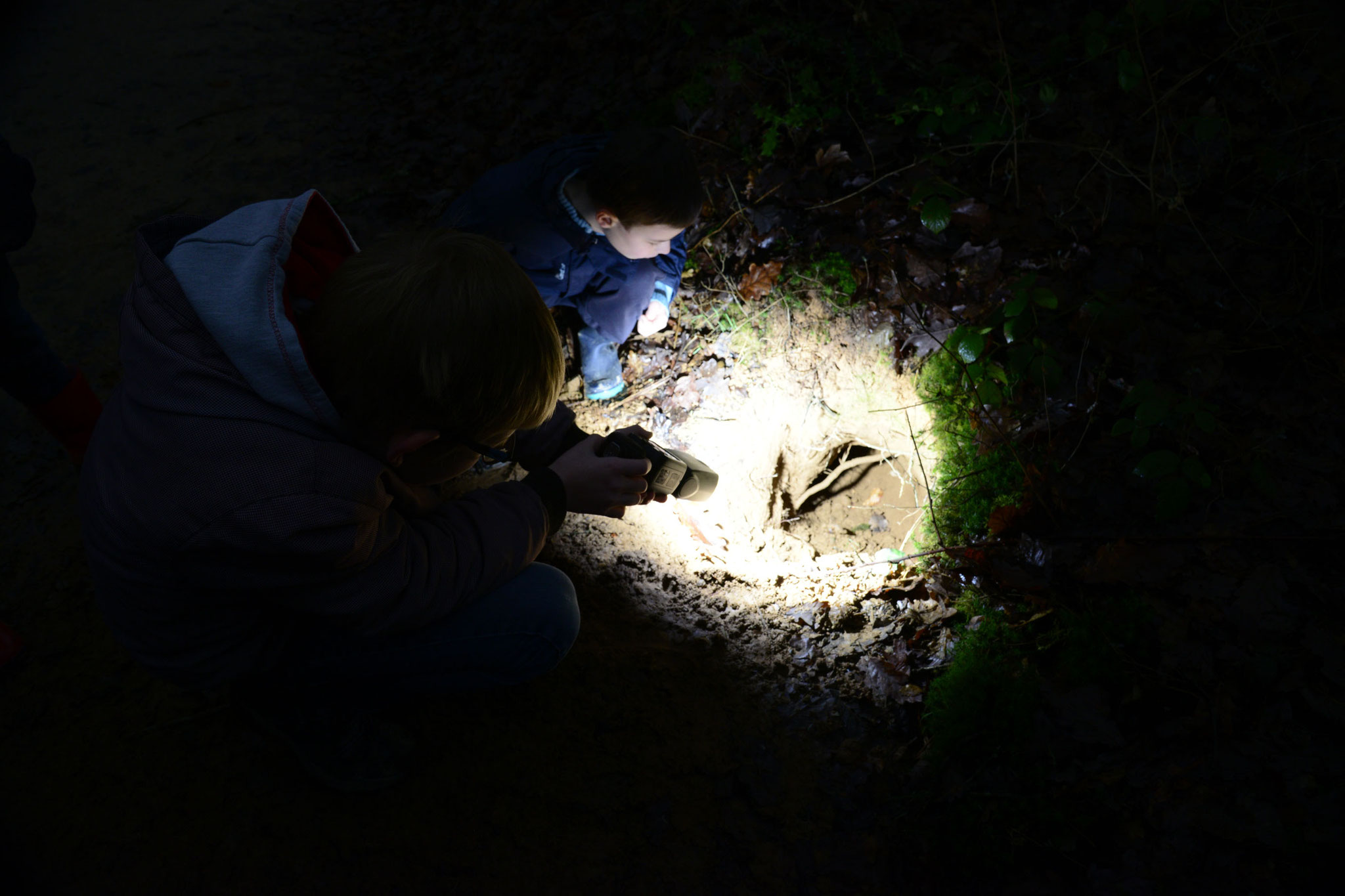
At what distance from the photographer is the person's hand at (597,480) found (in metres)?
2.14

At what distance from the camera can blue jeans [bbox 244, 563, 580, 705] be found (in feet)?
6.12

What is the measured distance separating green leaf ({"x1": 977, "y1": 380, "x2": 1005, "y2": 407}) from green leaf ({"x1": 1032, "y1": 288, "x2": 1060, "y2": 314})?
1.16 feet

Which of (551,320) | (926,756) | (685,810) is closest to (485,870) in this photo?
(685,810)

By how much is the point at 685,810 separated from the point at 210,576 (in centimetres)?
152

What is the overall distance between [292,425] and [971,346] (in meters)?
2.46

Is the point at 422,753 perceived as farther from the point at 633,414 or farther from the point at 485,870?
the point at 633,414

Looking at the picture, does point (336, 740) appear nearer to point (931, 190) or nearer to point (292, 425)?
point (292, 425)

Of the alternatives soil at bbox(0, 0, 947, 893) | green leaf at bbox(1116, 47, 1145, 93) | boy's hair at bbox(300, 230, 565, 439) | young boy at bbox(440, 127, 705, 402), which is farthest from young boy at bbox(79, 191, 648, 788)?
green leaf at bbox(1116, 47, 1145, 93)

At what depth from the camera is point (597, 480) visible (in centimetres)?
216

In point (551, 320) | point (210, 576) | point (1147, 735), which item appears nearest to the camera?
point (210, 576)

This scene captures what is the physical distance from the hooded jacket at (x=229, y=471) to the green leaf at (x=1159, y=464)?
2.35 metres

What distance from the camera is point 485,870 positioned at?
6.58 feet

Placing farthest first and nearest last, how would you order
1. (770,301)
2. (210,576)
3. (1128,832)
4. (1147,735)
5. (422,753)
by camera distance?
(770,301), (422,753), (1147,735), (1128,832), (210,576)

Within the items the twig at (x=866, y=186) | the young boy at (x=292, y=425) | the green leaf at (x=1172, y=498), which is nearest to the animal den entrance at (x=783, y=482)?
the twig at (x=866, y=186)
